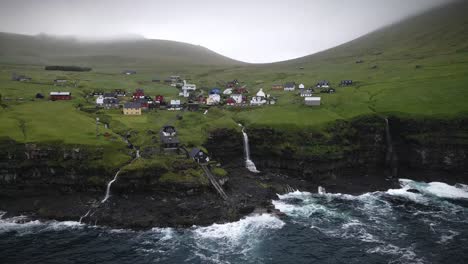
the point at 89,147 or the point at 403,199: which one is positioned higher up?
the point at 89,147

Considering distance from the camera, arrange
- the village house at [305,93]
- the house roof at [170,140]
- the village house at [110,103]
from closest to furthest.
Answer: the house roof at [170,140]
the village house at [110,103]
the village house at [305,93]

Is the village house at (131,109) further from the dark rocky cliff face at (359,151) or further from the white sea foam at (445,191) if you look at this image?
the white sea foam at (445,191)

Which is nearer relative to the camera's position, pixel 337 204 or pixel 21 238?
pixel 21 238

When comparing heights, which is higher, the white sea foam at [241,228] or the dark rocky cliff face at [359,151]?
the dark rocky cliff face at [359,151]

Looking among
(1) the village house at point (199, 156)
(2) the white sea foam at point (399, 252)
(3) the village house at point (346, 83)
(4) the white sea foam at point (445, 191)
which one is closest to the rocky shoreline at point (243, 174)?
(4) the white sea foam at point (445, 191)

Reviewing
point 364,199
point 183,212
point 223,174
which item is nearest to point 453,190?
point 364,199

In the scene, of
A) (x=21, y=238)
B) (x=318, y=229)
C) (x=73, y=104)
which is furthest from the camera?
(x=73, y=104)

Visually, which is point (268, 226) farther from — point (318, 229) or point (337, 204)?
point (337, 204)

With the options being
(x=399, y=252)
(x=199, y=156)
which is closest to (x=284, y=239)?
(x=399, y=252)

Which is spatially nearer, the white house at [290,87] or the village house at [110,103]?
the village house at [110,103]
